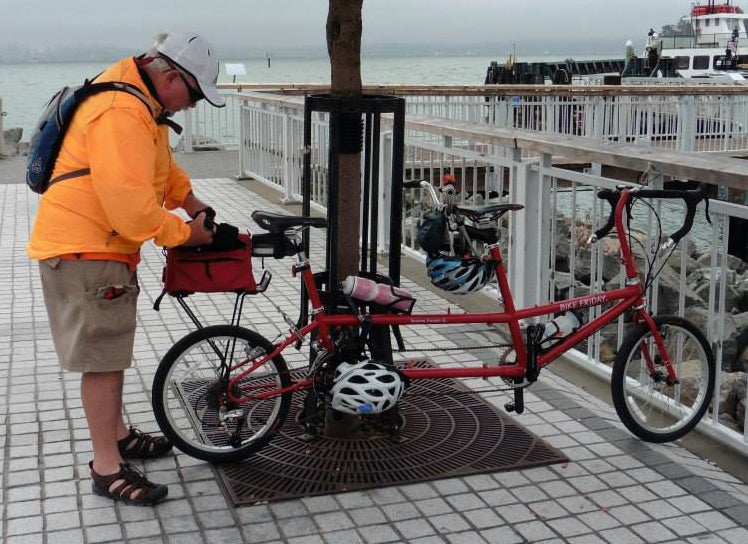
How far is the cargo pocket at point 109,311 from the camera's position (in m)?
3.99

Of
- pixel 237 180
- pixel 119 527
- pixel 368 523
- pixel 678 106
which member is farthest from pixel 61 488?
pixel 678 106

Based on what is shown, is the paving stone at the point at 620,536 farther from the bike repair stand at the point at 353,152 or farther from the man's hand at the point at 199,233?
the man's hand at the point at 199,233

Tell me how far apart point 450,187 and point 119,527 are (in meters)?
1.99

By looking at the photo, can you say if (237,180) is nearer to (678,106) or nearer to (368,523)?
(678,106)

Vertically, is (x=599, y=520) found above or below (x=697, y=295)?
below

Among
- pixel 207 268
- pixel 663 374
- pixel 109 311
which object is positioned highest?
pixel 207 268

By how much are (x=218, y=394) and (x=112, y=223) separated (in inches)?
Answer: 38.6

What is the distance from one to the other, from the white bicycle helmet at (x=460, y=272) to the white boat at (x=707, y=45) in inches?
1551

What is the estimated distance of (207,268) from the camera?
4.20 metres

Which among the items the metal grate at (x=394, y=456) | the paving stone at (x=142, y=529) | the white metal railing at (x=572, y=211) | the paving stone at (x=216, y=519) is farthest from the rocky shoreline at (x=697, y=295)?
the paving stone at (x=142, y=529)

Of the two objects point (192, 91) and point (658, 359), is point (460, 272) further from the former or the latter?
point (192, 91)

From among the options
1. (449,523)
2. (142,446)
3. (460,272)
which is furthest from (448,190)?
(142,446)

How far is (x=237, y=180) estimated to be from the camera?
14.9 m

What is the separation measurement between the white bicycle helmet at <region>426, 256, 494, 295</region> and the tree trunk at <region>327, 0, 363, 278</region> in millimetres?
497
